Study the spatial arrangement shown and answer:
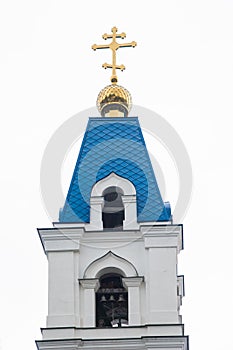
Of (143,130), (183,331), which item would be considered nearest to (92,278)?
(183,331)

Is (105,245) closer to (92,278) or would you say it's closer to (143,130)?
(92,278)

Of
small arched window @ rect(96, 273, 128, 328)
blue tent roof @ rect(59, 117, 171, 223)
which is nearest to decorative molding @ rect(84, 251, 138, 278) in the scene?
small arched window @ rect(96, 273, 128, 328)

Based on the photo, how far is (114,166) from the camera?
19.8 m

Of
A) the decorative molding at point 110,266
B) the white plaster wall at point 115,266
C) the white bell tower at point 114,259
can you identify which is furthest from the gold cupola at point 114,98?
the decorative molding at point 110,266

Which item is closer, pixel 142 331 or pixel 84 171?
pixel 142 331

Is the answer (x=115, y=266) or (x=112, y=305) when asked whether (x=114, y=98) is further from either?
(x=112, y=305)

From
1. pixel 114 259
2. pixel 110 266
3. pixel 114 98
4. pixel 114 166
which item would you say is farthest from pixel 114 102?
pixel 110 266

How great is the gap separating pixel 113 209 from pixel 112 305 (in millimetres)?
1984

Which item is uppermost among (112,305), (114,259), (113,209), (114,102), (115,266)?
(114,102)

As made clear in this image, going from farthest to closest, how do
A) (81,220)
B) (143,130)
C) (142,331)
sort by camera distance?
(143,130), (81,220), (142,331)

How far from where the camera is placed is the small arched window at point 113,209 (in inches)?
766

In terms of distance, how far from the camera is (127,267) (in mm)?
18406

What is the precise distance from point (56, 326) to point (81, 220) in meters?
2.18

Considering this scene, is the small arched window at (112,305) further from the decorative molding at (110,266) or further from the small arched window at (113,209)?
the small arched window at (113,209)
